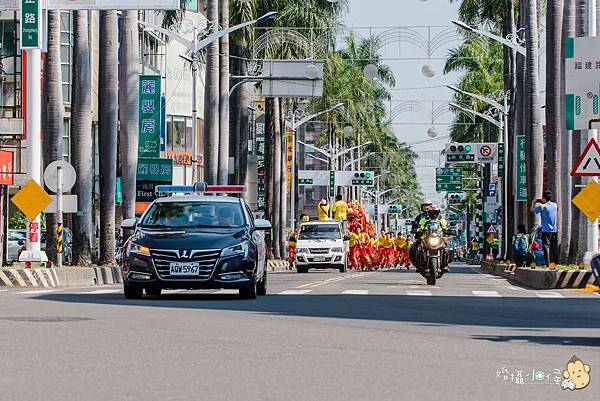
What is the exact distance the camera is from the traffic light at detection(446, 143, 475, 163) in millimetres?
95438

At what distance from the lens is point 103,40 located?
3912cm

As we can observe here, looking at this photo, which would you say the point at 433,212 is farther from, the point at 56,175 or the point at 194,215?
the point at 194,215

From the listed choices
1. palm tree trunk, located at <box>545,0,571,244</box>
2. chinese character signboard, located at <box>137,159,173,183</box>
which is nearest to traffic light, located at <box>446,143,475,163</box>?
chinese character signboard, located at <box>137,159,173,183</box>

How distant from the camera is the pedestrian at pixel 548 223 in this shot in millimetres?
36656

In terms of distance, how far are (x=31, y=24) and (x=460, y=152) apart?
6394 centimetres

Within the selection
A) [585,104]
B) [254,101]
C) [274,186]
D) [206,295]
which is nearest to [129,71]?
[585,104]

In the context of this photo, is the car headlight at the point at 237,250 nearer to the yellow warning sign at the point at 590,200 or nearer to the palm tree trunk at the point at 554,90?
the yellow warning sign at the point at 590,200

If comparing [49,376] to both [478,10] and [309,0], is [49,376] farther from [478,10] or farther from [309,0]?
[478,10]

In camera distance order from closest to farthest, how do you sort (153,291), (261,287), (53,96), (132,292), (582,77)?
(132,292), (153,291), (261,287), (582,77), (53,96)

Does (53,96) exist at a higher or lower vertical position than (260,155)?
higher

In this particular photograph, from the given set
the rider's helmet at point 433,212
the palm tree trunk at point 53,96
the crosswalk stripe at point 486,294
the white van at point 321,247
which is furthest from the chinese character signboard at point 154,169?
the crosswalk stripe at point 486,294

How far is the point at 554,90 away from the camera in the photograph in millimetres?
40812

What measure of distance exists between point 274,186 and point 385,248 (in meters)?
7.70

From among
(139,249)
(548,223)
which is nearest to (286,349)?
(139,249)
